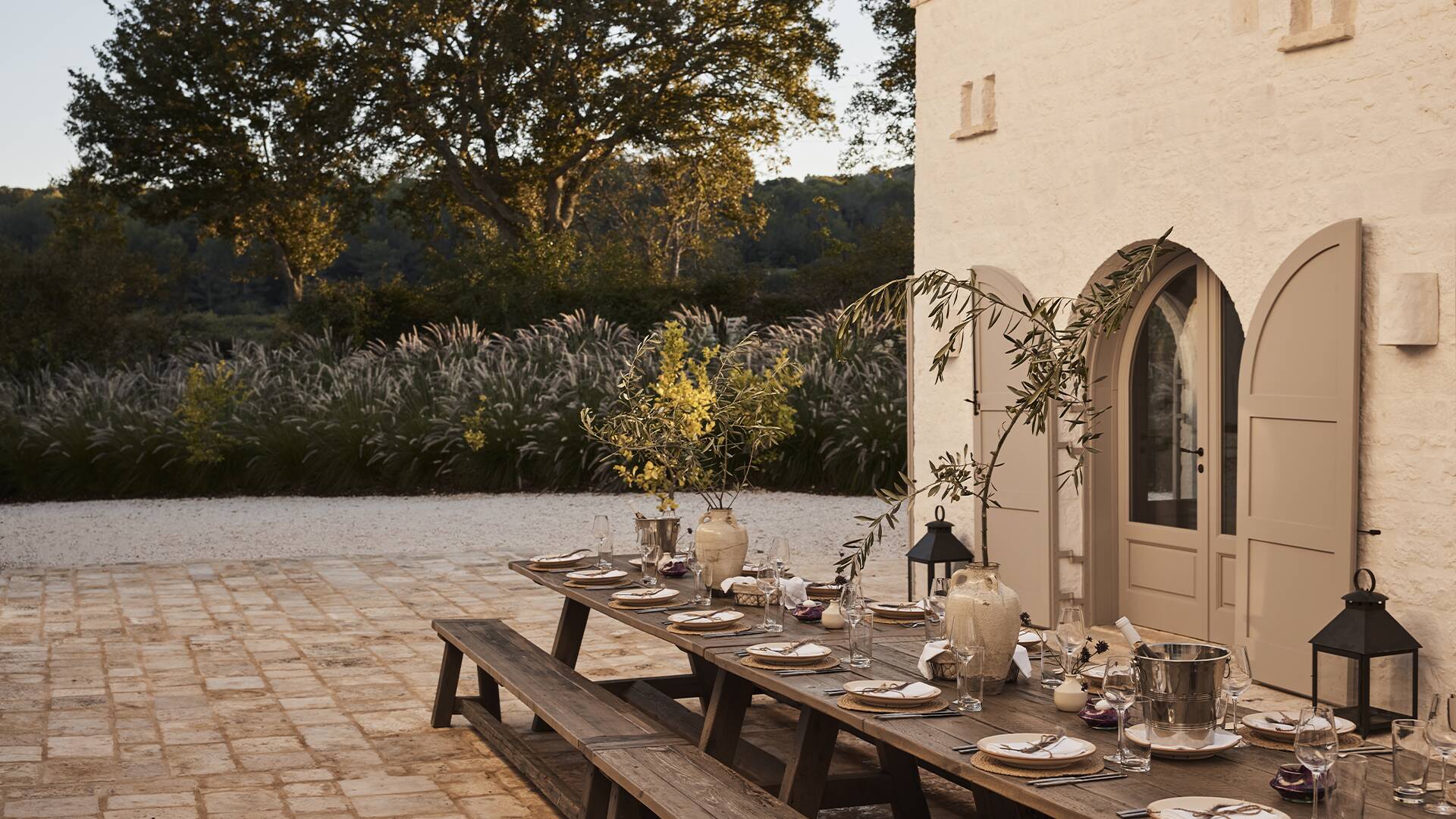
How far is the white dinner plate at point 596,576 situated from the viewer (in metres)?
5.28

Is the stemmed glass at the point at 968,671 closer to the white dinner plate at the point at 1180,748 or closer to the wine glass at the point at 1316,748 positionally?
the white dinner plate at the point at 1180,748

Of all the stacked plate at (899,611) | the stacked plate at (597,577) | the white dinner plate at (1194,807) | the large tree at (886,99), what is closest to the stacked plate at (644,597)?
the stacked plate at (597,577)

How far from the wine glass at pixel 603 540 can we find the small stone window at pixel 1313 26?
3508 mm

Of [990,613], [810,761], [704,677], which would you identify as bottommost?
[704,677]

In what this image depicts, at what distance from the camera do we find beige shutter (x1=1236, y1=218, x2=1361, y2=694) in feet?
18.6

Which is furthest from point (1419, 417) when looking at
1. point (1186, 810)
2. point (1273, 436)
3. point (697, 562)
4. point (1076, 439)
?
point (1186, 810)

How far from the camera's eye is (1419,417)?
17.8ft

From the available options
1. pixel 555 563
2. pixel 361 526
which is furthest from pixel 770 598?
pixel 361 526

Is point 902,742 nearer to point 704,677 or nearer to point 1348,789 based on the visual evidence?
point 1348,789

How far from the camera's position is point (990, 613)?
138 inches

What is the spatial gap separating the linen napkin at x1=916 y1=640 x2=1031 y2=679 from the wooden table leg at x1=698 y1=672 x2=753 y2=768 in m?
0.88

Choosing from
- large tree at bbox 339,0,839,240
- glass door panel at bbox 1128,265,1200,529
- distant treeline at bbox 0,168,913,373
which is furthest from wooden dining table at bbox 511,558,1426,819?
large tree at bbox 339,0,839,240

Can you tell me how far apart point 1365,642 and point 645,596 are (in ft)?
8.90

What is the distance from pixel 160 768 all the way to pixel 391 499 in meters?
9.46
